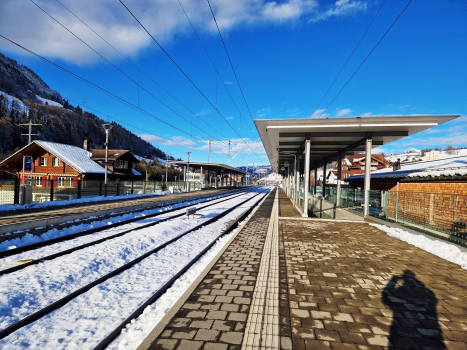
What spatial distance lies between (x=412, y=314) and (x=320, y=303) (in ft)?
3.91

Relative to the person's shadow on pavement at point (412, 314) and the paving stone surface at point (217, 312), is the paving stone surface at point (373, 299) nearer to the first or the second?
the person's shadow on pavement at point (412, 314)

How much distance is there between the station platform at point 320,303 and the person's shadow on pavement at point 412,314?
1cm

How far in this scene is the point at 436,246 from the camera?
6.49m

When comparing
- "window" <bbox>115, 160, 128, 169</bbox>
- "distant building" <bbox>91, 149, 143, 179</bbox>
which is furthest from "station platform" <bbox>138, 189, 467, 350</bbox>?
"window" <bbox>115, 160, 128, 169</bbox>

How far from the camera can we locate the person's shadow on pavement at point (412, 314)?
9.10ft

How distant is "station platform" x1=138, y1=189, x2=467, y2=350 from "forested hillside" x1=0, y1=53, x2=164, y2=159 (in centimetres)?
9426

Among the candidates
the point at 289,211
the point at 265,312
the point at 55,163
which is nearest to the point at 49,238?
the point at 265,312

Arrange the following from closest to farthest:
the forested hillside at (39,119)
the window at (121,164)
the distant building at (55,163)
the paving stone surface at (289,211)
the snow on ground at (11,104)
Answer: the paving stone surface at (289,211)
the distant building at (55,163)
the window at (121,164)
the forested hillside at (39,119)
the snow on ground at (11,104)

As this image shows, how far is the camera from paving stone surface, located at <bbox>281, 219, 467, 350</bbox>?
2.81 m

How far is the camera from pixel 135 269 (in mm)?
5473

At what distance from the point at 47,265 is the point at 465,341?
742 cm

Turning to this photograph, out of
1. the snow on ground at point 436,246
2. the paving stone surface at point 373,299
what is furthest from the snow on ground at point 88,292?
the snow on ground at point 436,246

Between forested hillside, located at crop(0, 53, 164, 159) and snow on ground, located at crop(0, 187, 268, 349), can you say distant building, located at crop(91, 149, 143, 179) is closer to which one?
snow on ground, located at crop(0, 187, 268, 349)

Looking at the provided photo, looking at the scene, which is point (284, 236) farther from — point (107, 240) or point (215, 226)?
point (107, 240)
